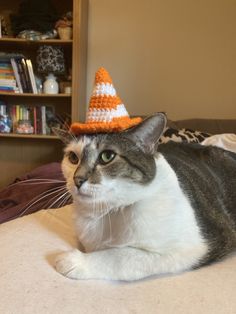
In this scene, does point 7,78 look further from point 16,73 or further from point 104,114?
point 104,114

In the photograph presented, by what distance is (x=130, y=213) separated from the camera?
0.74 meters

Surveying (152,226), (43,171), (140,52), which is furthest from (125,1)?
(152,226)

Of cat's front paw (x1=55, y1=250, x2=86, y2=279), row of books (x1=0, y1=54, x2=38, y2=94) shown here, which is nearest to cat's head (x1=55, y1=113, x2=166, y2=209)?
cat's front paw (x1=55, y1=250, x2=86, y2=279)

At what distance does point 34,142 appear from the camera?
2746 mm

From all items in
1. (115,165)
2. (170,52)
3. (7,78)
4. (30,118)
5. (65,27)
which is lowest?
(30,118)

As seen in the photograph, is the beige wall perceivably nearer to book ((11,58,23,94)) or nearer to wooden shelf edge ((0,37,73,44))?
wooden shelf edge ((0,37,73,44))

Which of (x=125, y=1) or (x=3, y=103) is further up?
(x=125, y=1)

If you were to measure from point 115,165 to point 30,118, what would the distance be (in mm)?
2018

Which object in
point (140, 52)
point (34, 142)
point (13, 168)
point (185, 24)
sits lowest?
point (13, 168)

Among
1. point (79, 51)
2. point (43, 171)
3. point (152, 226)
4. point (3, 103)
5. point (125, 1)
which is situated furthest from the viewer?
point (3, 103)

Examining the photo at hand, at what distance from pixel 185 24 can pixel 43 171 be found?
1.47 m

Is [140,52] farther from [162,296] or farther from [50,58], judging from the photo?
[162,296]

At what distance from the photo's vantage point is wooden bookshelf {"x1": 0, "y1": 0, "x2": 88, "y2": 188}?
233 centimetres

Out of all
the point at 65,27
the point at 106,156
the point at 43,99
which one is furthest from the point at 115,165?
the point at 43,99
